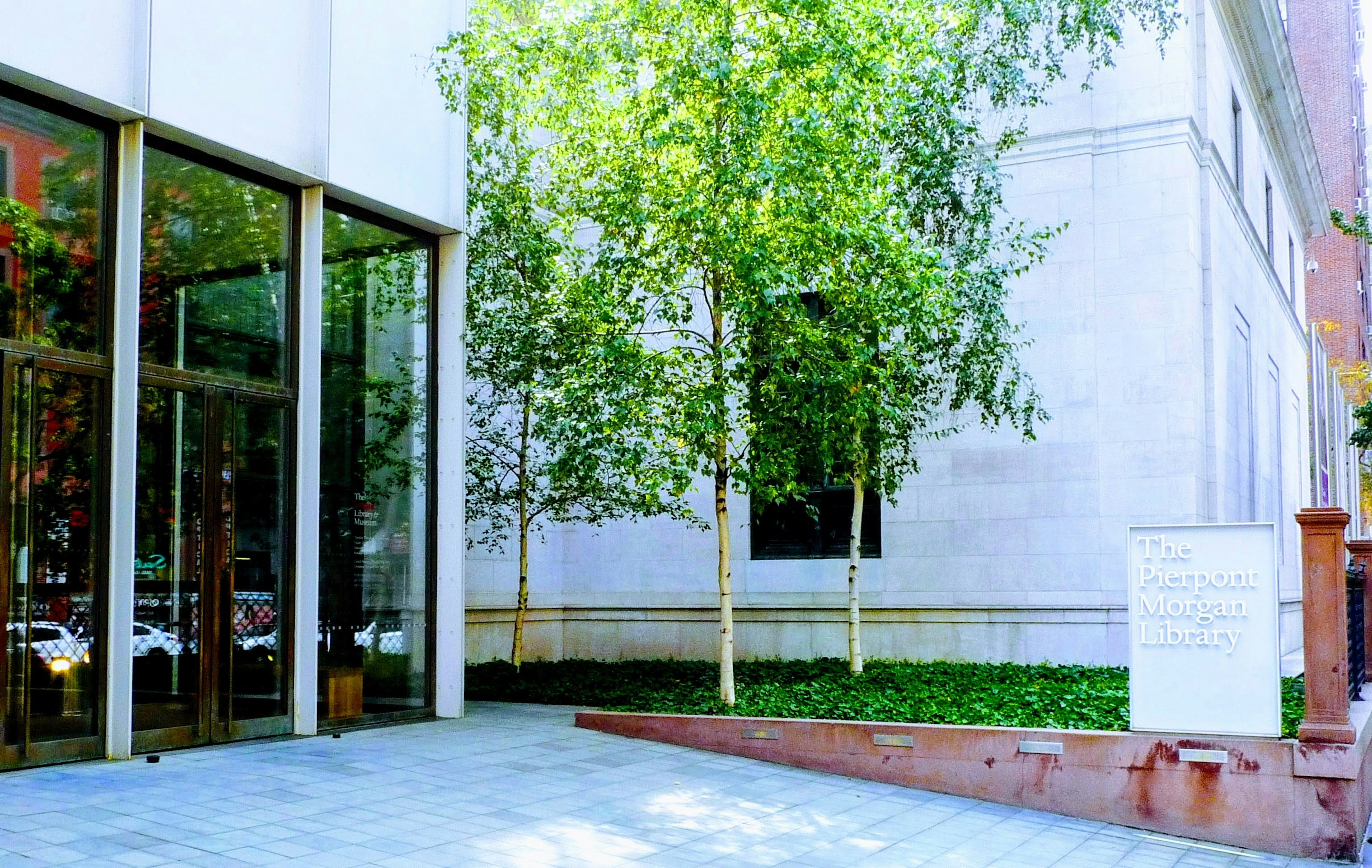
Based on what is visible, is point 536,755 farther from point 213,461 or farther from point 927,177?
point 927,177

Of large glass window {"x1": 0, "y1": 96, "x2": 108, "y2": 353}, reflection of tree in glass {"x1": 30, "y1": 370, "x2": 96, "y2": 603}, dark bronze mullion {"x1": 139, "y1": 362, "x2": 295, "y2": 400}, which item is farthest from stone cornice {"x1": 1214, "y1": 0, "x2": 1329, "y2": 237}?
reflection of tree in glass {"x1": 30, "y1": 370, "x2": 96, "y2": 603}

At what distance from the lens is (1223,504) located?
18016mm

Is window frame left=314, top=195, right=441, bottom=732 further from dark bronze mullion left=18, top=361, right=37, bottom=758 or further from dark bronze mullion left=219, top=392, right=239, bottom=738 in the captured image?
dark bronze mullion left=18, top=361, right=37, bottom=758

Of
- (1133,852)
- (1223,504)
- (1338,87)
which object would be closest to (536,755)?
(1133,852)

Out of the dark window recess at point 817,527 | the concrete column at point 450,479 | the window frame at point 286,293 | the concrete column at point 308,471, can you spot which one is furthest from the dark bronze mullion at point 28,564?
the dark window recess at point 817,527

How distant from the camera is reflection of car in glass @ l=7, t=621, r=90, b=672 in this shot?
9.13 m

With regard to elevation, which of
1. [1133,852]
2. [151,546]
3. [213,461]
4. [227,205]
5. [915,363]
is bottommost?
[1133,852]

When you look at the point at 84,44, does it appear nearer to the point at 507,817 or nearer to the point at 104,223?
the point at 104,223

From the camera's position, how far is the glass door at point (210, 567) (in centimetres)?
1027

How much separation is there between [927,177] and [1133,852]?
8.24 metres

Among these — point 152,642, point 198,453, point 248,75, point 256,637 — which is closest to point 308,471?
point 198,453

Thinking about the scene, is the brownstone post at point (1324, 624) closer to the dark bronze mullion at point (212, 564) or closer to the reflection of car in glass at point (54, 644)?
the dark bronze mullion at point (212, 564)

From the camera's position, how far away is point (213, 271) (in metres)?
11.1

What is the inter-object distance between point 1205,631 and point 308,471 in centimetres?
821
